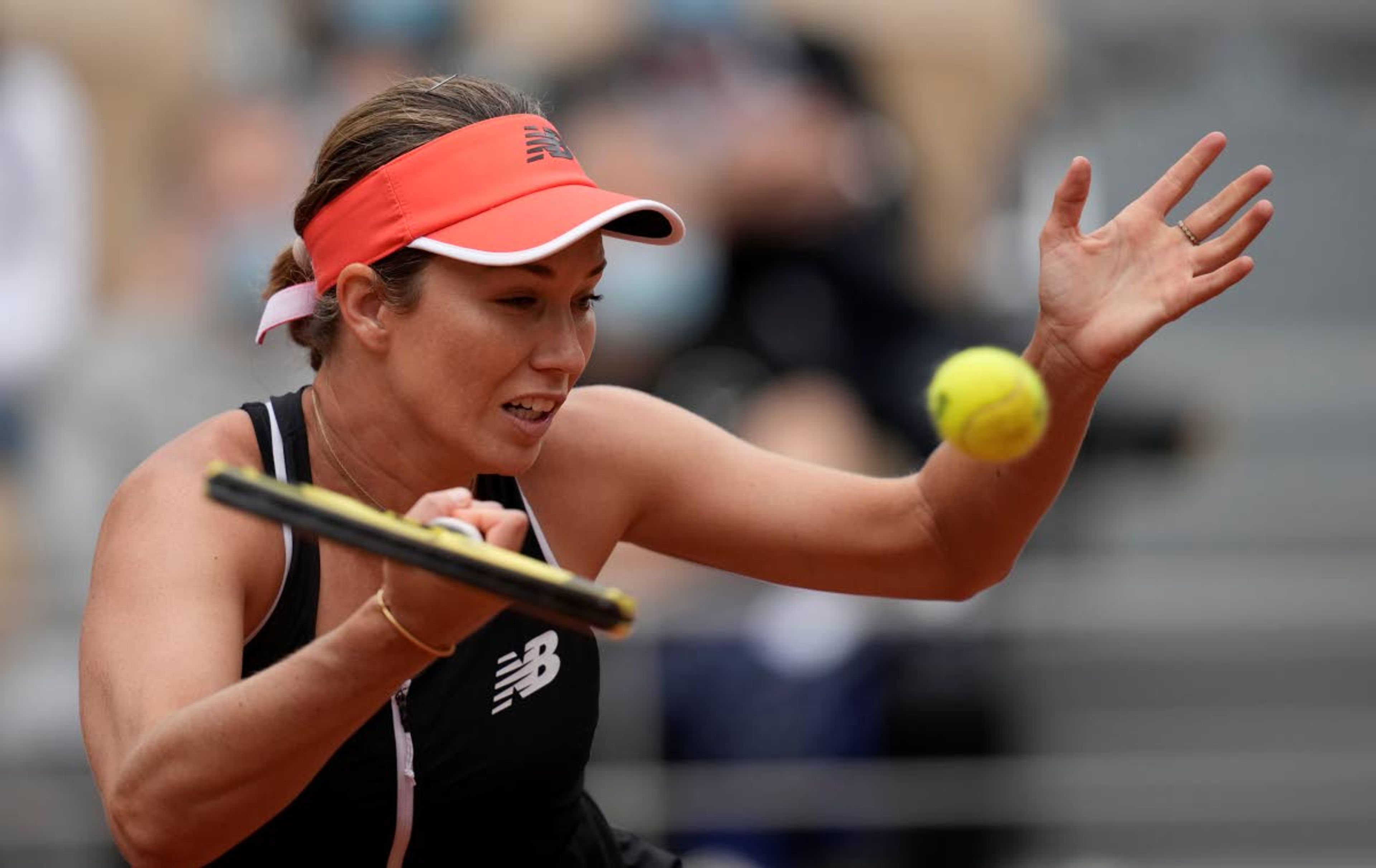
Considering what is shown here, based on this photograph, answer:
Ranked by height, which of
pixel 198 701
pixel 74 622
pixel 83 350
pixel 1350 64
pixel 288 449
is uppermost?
pixel 1350 64

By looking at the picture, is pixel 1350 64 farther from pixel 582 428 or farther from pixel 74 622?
pixel 582 428

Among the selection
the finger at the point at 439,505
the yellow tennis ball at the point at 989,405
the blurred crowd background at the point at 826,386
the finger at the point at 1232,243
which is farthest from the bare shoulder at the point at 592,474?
the blurred crowd background at the point at 826,386

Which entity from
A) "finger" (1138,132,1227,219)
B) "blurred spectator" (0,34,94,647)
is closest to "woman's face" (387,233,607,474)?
"finger" (1138,132,1227,219)

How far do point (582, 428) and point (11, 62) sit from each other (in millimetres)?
4328

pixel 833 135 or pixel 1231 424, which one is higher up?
pixel 833 135

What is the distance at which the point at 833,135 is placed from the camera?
6.55 m

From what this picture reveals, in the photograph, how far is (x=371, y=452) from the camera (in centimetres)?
307

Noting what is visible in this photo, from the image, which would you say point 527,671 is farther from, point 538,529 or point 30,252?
point 30,252

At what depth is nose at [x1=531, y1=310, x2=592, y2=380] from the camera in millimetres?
2877

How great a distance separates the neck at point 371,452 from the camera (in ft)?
9.95

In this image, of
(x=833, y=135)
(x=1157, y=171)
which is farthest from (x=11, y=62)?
(x=1157, y=171)

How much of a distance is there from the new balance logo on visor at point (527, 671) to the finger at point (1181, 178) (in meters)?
1.11

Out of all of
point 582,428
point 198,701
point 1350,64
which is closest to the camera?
point 198,701

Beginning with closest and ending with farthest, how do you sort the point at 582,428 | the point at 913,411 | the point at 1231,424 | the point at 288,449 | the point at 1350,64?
1. the point at 288,449
2. the point at 582,428
3. the point at 913,411
4. the point at 1231,424
5. the point at 1350,64
